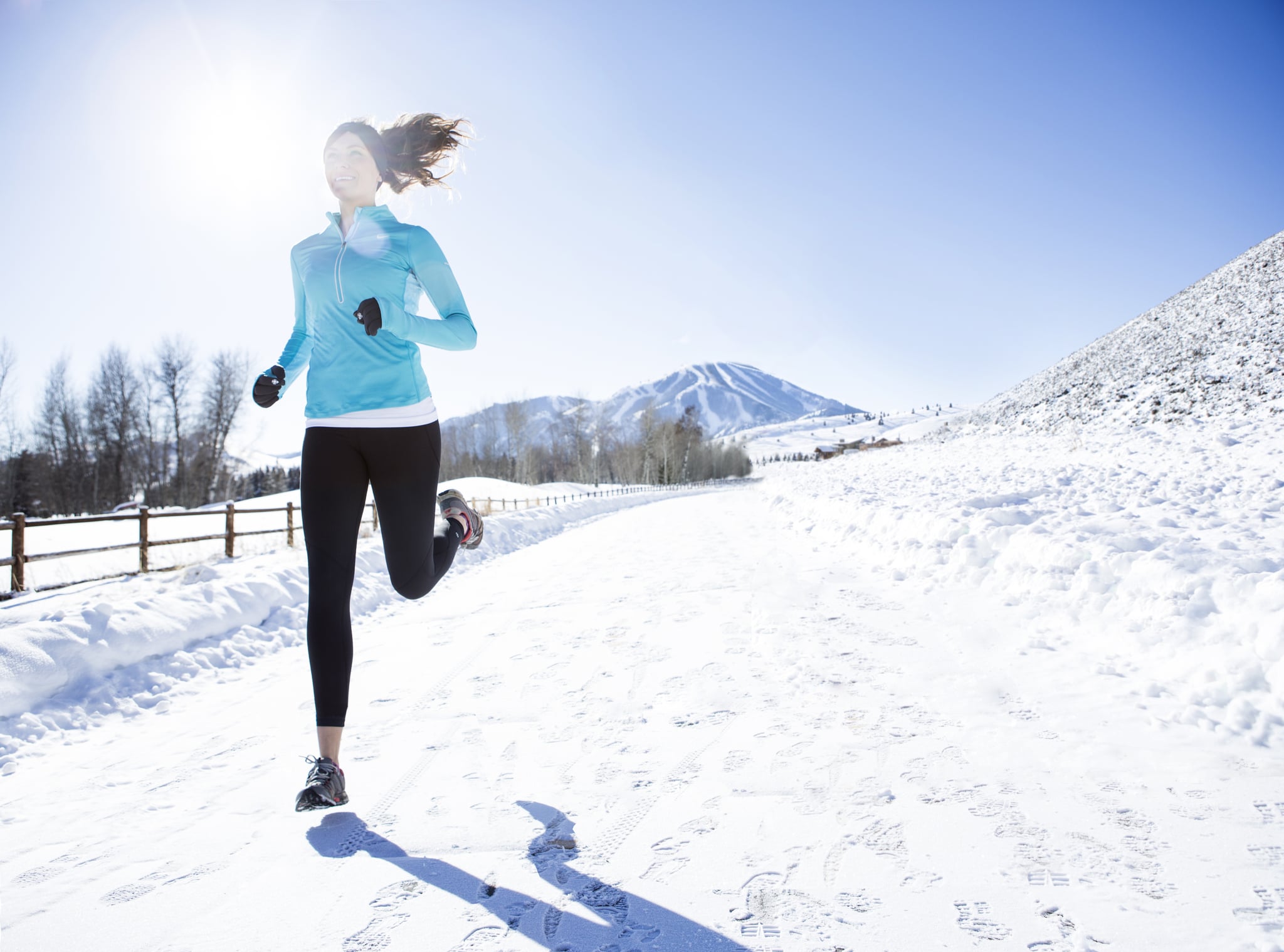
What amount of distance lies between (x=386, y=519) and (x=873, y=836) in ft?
6.65

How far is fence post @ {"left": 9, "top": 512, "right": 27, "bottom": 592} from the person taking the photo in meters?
7.02

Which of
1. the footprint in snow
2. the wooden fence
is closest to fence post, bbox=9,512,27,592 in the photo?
the wooden fence

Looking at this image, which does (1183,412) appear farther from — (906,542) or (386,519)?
(386,519)

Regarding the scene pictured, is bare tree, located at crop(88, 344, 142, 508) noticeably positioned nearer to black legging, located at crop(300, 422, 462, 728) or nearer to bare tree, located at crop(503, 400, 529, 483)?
bare tree, located at crop(503, 400, 529, 483)

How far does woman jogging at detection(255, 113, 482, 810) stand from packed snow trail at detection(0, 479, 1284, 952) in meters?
0.49

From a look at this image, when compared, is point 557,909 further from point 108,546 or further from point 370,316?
point 108,546

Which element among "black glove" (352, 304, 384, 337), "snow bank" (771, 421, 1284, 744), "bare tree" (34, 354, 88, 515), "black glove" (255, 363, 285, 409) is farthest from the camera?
"bare tree" (34, 354, 88, 515)

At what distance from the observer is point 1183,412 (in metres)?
22.3

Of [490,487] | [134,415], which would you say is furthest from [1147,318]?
[134,415]

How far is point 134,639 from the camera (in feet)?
13.6

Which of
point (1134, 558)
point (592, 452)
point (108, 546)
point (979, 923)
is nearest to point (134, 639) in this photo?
point (979, 923)

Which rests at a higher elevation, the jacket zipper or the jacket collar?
the jacket collar

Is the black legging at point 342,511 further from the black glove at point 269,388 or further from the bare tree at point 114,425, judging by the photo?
the bare tree at point 114,425

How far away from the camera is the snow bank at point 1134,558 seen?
113 inches
